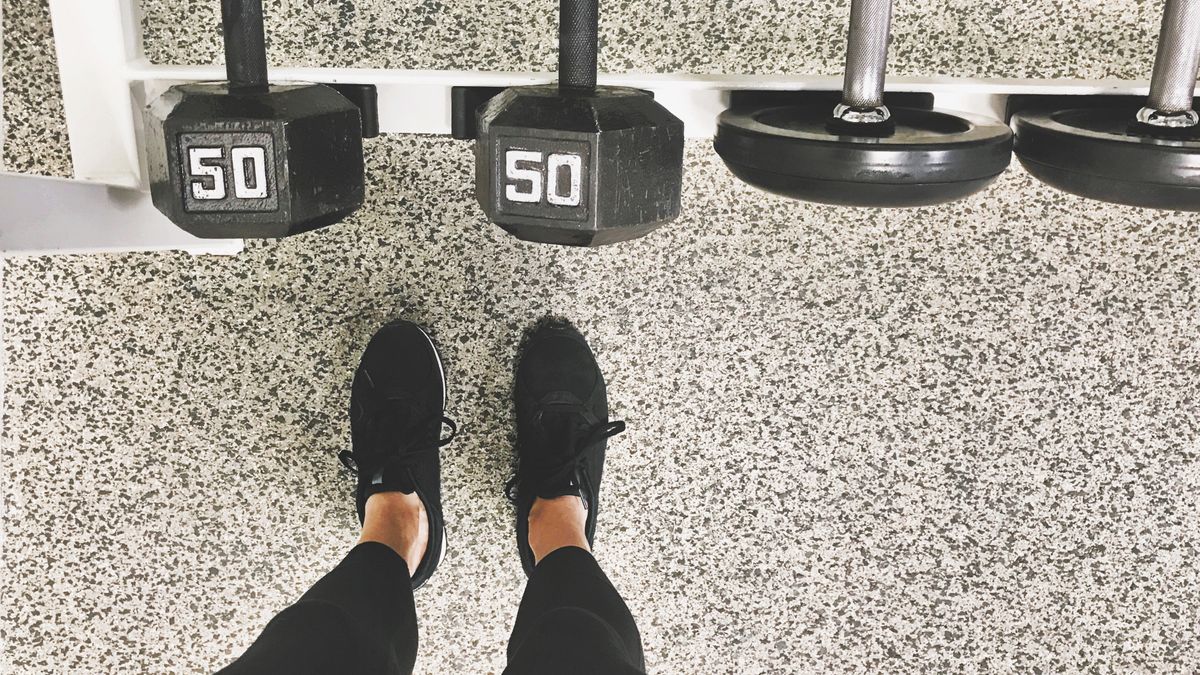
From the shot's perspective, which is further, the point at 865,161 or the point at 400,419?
the point at 400,419

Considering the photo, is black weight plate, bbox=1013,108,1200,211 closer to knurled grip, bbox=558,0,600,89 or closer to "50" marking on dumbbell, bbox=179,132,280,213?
knurled grip, bbox=558,0,600,89

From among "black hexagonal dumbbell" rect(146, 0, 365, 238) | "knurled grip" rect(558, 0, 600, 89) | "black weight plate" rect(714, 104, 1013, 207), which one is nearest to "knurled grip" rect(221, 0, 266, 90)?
"black hexagonal dumbbell" rect(146, 0, 365, 238)

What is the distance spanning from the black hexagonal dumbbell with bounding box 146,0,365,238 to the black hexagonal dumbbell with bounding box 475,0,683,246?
0.14 m

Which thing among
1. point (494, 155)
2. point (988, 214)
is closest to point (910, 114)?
point (988, 214)

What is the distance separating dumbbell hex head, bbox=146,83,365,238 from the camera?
24.7 inches

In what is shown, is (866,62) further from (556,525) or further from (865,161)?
(556,525)

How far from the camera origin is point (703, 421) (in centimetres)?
106

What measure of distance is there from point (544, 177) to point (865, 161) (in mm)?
258

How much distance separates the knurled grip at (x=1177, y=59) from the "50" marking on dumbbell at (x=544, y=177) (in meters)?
0.49

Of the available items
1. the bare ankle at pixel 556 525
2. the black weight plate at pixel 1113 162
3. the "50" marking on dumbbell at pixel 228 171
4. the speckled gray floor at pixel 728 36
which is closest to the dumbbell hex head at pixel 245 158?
the "50" marking on dumbbell at pixel 228 171

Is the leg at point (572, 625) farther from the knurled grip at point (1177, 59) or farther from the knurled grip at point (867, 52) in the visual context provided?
the knurled grip at point (1177, 59)

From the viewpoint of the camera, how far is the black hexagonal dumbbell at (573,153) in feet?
2.04

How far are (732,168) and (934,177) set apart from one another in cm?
17

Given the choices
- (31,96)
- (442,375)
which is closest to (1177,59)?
(442,375)
